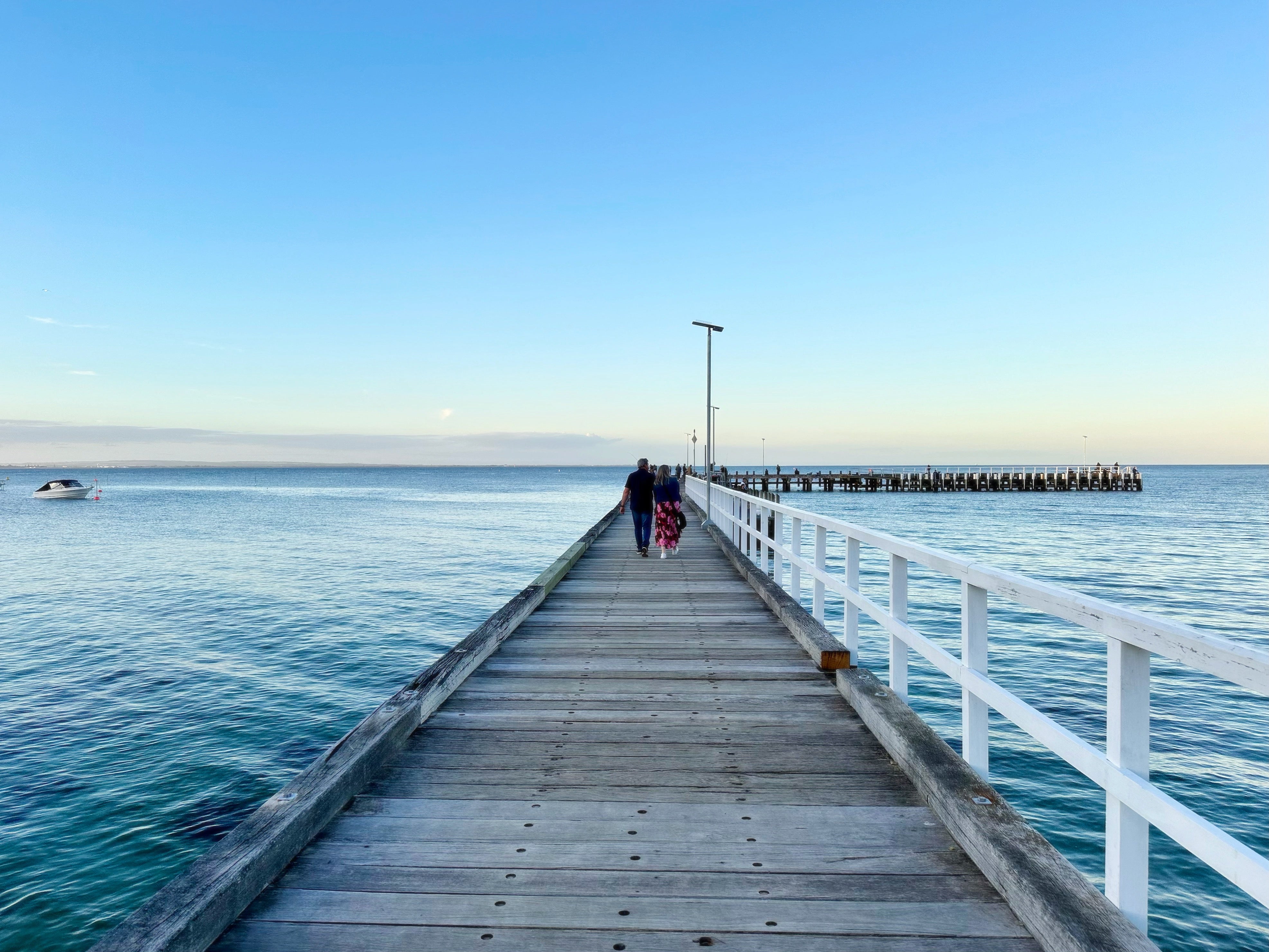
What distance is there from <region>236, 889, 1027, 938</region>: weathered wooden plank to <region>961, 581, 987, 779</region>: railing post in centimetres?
81

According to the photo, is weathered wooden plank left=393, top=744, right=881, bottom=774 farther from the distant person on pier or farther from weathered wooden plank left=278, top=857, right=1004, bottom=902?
the distant person on pier

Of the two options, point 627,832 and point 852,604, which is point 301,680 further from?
point 627,832

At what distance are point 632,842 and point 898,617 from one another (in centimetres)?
208

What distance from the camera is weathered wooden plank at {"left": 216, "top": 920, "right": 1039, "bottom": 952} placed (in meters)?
2.49

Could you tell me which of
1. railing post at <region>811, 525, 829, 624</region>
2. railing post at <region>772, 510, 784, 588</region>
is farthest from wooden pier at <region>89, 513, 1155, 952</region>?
railing post at <region>772, 510, 784, 588</region>

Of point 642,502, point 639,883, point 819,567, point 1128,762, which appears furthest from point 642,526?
point 1128,762

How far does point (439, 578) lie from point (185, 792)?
15.5m

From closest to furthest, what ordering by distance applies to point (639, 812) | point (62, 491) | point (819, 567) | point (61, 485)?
1. point (639, 812)
2. point (819, 567)
3. point (62, 491)
4. point (61, 485)

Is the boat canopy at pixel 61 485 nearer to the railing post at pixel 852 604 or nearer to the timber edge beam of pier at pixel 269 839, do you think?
the timber edge beam of pier at pixel 269 839

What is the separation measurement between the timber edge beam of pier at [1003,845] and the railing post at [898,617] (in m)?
0.09

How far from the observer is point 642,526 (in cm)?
1355

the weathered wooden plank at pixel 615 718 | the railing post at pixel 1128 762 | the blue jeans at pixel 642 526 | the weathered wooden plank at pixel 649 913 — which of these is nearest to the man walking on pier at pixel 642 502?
the blue jeans at pixel 642 526

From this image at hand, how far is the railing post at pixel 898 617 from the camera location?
439cm

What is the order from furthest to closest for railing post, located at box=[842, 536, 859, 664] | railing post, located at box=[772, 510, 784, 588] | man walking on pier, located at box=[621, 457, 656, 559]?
1. man walking on pier, located at box=[621, 457, 656, 559]
2. railing post, located at box=[772, 510, 784, 588]
3. railing post, located at box=[842, 536, 859, 664]
